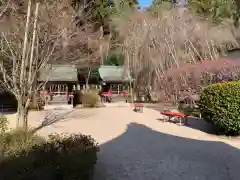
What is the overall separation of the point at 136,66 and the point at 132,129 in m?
15.7

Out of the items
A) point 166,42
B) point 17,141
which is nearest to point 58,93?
point 166,42

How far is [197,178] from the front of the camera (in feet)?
17.1

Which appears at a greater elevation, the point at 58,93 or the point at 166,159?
the point at 58,93

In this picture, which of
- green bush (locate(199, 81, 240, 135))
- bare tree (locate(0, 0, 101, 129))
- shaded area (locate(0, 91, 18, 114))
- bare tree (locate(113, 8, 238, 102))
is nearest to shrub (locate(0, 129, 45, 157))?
bare tree (locate(0, 0, 101, 129))

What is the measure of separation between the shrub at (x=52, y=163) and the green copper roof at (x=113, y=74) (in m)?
19.7

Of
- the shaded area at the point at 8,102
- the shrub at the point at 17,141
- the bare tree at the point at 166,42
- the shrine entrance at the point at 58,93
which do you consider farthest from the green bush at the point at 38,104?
the shrub at the point at 17,141

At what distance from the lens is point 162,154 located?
6930mm

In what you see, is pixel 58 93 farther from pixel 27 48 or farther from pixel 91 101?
pixel 27 48

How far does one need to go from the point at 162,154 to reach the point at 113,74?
60.5 ft

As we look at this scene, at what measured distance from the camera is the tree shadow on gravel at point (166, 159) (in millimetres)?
5397

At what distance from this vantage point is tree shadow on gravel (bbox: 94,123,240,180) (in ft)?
17.7

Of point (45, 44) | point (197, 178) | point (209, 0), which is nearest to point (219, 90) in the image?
point (197, 178)

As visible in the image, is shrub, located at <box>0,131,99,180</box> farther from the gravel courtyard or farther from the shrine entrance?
the shrine entrance

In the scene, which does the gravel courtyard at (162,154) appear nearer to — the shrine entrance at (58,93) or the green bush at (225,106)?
the green bush at (225,106)
